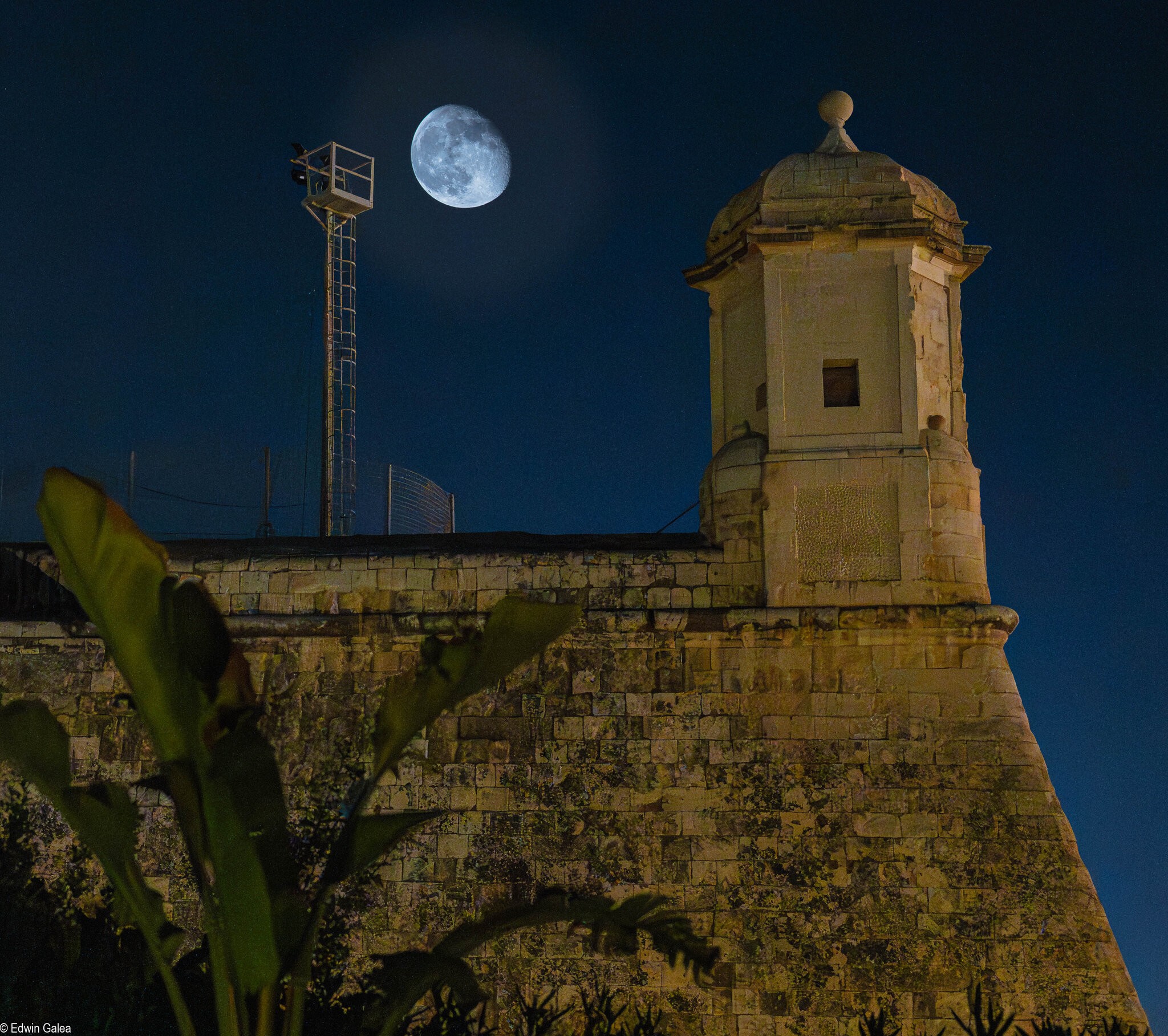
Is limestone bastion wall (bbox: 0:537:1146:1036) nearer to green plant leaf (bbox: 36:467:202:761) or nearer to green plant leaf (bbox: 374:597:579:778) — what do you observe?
green plant leaf (bbox: 374:597:579:778)

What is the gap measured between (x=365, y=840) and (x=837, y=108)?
6479mm

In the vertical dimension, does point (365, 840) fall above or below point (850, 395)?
below

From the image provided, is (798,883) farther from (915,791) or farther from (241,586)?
(241,586)

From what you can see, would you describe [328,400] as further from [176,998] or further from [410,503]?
[176,998]

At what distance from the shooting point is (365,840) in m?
5.18

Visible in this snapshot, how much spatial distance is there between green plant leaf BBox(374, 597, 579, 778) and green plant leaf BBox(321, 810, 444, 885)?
0.78ft

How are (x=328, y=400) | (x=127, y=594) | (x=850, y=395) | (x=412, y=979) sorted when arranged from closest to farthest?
1. (x=127, y=594)
2. (x=412, y=979)
3. (x=850, y=395)
4. (x=328, y=400)

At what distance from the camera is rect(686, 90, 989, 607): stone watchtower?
7.88 meters

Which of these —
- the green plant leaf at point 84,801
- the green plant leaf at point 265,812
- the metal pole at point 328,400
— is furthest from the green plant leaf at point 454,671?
the metal pole at point 328,400

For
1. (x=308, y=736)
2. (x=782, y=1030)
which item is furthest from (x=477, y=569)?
(x=782, y=1030)

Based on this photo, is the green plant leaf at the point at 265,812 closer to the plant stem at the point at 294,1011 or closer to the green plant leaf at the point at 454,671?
the plant stem at the point at 294,1011

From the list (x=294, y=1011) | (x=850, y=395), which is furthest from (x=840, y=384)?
(x=294, y=1011)

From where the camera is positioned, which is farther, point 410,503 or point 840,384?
point 410,503

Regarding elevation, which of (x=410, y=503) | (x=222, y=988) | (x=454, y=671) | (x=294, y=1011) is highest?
(x=410, y=503)
